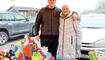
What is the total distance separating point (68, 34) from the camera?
2223 millimetres

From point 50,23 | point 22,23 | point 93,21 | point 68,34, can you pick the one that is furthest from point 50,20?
point 22,23

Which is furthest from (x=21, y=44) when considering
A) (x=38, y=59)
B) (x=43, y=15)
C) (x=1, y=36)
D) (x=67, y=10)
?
(x=1, y=36)

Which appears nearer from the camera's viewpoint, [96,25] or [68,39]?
[68,39]

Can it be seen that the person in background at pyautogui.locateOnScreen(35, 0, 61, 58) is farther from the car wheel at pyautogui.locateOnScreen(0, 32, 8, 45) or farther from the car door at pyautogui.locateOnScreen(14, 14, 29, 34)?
the car door at pyautogui.locateOnScreen(14, 14, 29, 34)

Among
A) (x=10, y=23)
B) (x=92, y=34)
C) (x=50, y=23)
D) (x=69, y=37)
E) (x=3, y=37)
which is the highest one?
(x=50, y=23)

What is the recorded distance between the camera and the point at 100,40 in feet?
10.4

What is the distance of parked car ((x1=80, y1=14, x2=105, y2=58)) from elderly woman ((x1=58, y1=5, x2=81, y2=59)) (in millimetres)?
960

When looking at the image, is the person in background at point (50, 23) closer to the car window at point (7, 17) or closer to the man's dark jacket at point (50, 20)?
the man's dark jacket at point (50, 20)

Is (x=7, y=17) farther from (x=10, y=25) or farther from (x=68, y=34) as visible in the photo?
(x=68, y=34)

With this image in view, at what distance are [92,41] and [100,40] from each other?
0.19m

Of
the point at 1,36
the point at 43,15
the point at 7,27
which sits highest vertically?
the point at 43,15

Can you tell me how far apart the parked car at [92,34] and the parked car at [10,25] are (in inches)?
135

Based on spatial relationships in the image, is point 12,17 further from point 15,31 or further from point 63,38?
point 63,38

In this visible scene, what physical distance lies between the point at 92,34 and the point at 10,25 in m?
4.00
